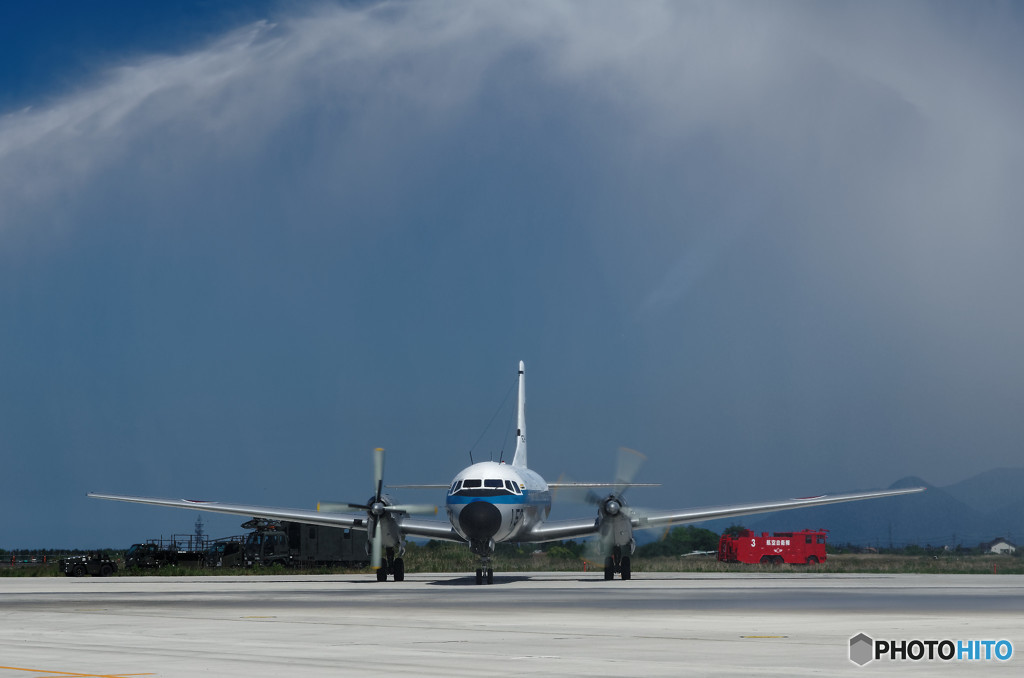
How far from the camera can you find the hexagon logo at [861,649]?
13.5 m

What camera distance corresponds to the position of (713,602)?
2672 cm

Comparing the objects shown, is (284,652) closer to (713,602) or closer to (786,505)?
(713,602)

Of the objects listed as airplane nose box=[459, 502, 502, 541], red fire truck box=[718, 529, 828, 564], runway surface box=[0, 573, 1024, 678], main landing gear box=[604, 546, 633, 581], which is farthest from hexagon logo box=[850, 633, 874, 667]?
red fire truck box=[718, 529, 828, 564]

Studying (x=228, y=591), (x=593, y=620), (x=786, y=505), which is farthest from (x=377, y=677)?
(x=786, y=505)

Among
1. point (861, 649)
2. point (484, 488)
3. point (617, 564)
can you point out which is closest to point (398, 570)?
point (484, 488)

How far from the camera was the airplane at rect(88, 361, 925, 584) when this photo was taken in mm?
38188

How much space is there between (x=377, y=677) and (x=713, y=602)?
52.3 ft

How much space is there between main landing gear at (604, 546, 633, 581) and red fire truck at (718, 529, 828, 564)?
89.7 ft

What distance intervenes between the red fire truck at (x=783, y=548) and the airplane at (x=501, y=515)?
23.6 m

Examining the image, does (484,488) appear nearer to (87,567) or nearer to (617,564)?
(617,564)

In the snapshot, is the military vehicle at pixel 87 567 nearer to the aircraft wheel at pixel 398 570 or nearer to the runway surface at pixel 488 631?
the aircraft wheel at pixel 398 570

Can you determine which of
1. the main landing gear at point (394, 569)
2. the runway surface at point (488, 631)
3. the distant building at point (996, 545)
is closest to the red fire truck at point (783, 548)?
the distant building at point (996, 545)

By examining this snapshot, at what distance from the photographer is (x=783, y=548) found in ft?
228

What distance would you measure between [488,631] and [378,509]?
25.3 m
